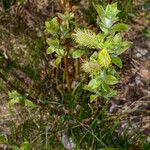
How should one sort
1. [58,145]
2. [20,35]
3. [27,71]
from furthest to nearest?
[20,35], [27,71], [58,145]

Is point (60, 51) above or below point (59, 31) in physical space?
A: below

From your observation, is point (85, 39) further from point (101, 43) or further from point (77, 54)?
point (77, 54)

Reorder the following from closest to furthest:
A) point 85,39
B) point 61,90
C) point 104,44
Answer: point 85,39
point 104,44
point 61,90

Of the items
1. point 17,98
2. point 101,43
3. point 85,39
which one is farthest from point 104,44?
point 17,98

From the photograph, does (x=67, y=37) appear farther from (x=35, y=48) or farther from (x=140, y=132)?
(x=140, y=132)

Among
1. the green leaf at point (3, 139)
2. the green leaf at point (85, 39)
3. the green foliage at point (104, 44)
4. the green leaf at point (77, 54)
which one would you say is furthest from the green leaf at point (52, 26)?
the green leaf at point (3, 139)

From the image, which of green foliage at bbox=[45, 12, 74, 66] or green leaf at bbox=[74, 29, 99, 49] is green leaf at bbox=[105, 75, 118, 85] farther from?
green foliage at bbox=[45, 12, 74, 66]

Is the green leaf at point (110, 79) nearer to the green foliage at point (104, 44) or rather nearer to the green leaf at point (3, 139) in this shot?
→ the green foliage at point (104, 44)

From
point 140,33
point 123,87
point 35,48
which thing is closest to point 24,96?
point 35,48
